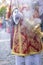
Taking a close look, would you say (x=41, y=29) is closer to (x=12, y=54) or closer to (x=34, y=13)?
(x=34, y=13)

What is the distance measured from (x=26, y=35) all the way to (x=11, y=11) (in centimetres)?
14

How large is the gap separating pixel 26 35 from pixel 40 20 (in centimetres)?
10

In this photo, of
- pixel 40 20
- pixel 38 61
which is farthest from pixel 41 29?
pixel 38 61

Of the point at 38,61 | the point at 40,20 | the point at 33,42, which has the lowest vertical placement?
the point at 38,61

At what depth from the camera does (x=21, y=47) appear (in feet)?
2.68

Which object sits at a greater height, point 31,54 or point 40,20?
point 40,20

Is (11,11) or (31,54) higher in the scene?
(11,11)

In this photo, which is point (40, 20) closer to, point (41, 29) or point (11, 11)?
point (41, 29)

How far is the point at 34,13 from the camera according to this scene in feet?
2.61

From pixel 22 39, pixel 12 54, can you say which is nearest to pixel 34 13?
pixel 22 39

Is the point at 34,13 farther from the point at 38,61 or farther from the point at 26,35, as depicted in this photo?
the point at 38,61

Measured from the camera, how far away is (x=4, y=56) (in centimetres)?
89

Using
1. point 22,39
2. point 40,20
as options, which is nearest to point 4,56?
point 22,39

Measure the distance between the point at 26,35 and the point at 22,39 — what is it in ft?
0.09
